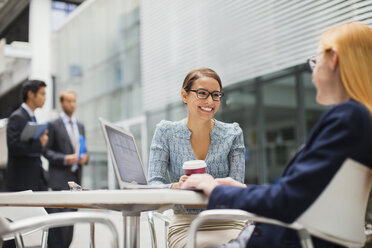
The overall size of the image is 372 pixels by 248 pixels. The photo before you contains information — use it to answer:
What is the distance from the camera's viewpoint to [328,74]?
134cm

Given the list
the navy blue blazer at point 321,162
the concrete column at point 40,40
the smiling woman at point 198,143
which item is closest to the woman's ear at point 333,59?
the navy blue blazer at point 321,162

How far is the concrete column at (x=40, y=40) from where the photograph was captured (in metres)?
8.30

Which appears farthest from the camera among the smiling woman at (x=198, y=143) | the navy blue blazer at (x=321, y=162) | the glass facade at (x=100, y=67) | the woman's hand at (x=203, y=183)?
the glass facade at (x=100, y=67)

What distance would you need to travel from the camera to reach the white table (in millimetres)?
1297

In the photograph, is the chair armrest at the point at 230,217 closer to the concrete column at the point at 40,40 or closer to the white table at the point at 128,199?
the white table at the point at 128,199

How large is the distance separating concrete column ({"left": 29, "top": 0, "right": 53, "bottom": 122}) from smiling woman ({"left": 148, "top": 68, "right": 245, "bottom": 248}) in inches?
255

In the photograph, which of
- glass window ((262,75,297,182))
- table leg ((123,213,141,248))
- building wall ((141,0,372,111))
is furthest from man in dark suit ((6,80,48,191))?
glass window ((262,75,297,182))

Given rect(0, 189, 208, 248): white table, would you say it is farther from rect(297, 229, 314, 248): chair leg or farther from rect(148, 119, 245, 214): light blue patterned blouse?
rect(148, 119, 245, 214): light blue patterned blouse

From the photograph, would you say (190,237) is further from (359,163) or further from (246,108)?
(246,108)

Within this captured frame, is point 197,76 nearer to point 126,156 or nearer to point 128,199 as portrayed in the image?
point 126,156

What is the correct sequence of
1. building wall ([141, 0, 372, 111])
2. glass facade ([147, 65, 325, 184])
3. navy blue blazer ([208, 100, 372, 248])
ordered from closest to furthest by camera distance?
navy blue blazer ([208, 100, 372, 248]) < building wall ([141, 0, 372, 111]) < glass facade ([147, 65, 325, 184])

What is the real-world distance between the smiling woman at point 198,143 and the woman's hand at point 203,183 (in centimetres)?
76

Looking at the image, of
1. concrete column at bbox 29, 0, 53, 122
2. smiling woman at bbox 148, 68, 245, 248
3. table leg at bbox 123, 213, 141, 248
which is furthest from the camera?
concrete column at bbox 29, 0, 53, 122

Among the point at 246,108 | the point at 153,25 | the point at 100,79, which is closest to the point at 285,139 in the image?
the point at 246,108
